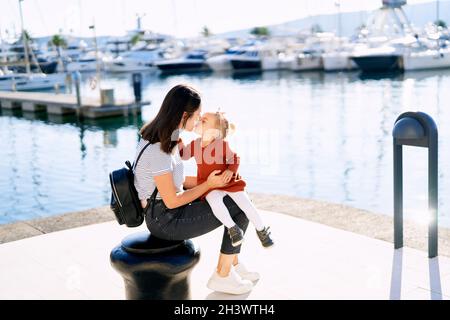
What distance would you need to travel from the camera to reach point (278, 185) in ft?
39.6

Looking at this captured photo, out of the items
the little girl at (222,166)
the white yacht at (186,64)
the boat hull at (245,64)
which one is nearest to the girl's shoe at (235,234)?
the little girl at (222,166)

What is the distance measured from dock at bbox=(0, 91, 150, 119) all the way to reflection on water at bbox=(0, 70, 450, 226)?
1.16ft

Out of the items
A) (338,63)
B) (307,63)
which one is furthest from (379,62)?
(307,63)

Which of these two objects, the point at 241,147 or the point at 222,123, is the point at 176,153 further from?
the point at 241,147

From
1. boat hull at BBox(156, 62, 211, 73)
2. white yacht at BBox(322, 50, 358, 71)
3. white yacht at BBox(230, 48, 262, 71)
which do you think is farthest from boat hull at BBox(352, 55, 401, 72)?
boat hull at BBox(156, 62, 211, 73)

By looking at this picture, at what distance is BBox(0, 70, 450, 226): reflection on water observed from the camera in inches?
446

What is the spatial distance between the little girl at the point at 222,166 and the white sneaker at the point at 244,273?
561mm

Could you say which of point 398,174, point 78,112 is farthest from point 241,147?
point 398,174

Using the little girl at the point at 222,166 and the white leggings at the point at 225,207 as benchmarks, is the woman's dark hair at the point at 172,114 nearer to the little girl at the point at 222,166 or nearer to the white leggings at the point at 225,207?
the little girl at the point at 222,166

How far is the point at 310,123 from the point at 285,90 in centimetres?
1571

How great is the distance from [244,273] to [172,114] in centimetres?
130

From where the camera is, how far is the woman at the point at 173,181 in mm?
3406
